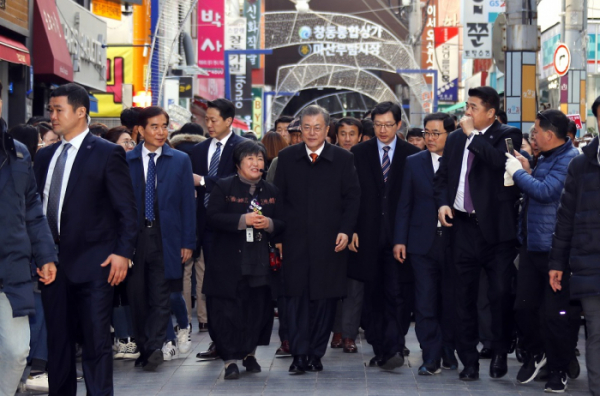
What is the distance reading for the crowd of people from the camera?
6.82m

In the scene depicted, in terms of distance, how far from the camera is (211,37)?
36.5 m

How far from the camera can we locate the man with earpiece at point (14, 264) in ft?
18.7

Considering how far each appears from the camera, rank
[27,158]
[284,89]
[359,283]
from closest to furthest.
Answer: [27,158], [359,283], [284,89]

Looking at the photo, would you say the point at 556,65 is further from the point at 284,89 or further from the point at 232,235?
the point at 284,89

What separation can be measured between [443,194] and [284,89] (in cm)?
4082

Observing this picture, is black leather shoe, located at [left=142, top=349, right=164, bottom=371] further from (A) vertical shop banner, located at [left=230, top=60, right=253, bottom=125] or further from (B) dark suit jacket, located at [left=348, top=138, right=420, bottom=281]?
(A) vertical shop banner, located at [left=230, top=60, right=253, bottom=125]

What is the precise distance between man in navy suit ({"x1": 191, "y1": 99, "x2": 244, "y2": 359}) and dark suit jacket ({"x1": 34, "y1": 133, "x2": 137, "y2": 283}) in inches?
117

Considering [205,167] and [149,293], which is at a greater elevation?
[205,167]

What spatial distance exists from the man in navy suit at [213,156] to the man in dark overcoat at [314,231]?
1.23m

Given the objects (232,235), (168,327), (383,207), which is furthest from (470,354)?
(168,327)

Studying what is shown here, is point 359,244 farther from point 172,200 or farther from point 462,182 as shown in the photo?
point 172,200

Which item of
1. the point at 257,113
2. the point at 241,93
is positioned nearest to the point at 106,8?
the point at 241,93

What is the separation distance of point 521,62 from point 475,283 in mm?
6244

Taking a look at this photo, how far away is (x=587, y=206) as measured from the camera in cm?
684
